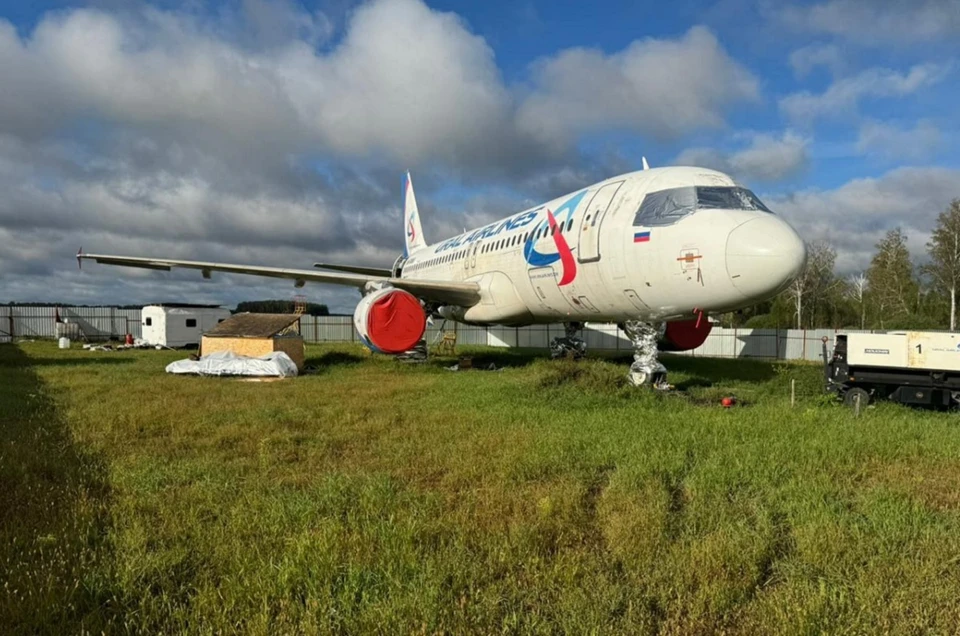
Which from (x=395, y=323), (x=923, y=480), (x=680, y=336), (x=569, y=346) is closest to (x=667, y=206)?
(x=680, y=336)

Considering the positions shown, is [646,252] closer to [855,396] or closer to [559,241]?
[559,241]

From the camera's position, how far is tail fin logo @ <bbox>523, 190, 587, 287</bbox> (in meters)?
11.8

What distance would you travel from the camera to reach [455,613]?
9.51ft

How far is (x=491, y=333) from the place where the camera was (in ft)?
117

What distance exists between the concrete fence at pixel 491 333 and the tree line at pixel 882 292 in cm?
785

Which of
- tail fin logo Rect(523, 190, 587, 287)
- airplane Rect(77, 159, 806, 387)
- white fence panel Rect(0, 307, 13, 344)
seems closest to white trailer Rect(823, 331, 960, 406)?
airplane Rect(77, 159, 806, 387)

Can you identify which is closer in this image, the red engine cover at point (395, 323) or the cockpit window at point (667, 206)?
the cockpit window at point (667, 206)

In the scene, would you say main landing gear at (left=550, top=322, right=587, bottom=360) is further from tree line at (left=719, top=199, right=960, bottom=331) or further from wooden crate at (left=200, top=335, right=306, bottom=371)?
tree line at (left=719, top=199, right=960, bottom=331)

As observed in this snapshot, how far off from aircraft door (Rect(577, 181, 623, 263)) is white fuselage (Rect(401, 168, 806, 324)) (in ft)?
0.09

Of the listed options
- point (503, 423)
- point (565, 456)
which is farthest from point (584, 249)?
point (565, 456)

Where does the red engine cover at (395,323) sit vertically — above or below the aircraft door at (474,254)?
below

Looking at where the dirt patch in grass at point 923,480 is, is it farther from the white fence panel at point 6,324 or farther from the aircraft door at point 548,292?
the white fence panel at point 6,324

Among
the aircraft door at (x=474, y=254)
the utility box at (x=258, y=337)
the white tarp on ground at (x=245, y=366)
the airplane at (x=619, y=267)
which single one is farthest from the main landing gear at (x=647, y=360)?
the utility box at (x=258, y=337)

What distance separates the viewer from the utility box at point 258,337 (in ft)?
A: 51.0
